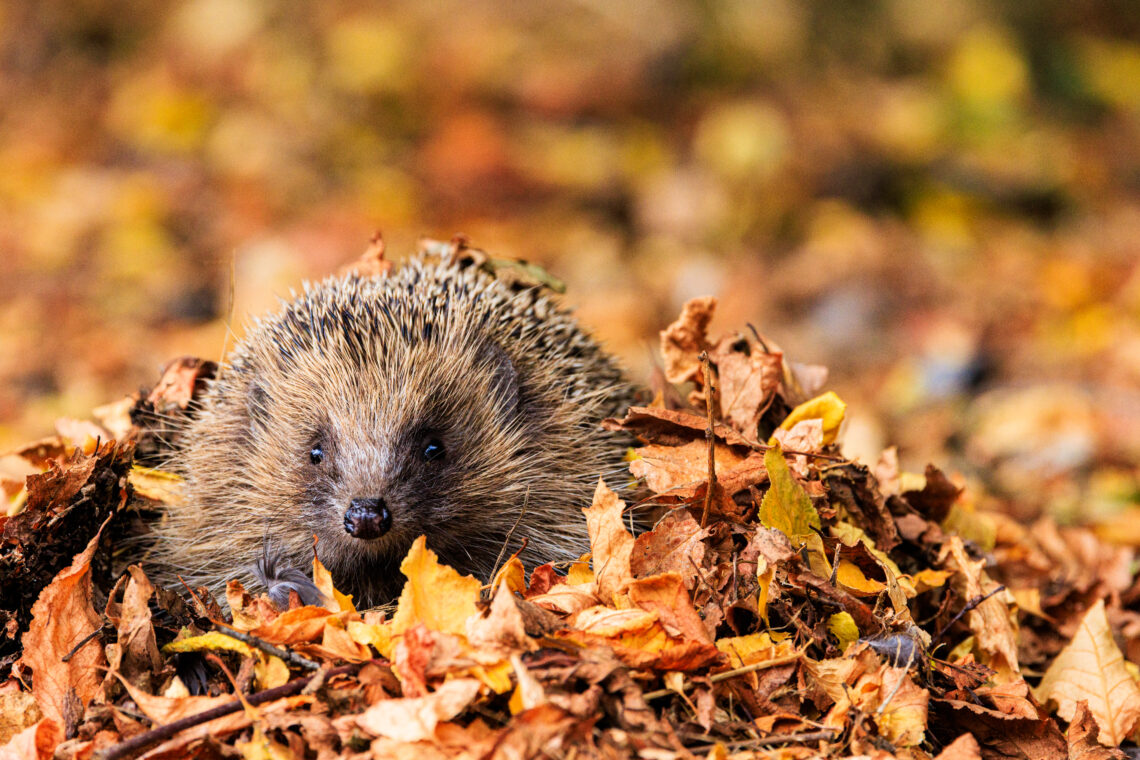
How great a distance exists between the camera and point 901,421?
9523mm

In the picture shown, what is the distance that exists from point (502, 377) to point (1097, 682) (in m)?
2.81

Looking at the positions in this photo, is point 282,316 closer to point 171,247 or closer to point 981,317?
point 171,247

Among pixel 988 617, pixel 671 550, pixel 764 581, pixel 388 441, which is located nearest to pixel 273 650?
pixel 388 441

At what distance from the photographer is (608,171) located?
13.7 m

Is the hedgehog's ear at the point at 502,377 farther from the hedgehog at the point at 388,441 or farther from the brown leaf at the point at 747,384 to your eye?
the brown leaf at the point at 747,384

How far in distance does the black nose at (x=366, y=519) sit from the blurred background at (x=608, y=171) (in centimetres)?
656

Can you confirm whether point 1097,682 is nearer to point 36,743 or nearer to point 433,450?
point 433,450

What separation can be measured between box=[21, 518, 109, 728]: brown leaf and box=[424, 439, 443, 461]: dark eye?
1.37m

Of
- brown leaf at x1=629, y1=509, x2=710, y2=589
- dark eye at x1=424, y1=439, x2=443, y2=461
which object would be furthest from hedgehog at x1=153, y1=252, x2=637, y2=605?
brown leaf at x1=629, y1=509, x2=710, y2=589

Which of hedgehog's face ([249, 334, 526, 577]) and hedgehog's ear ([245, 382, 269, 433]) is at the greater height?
hedgehog's ear ([245, 382, 269, 433])

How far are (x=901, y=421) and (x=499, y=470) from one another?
18.2ft

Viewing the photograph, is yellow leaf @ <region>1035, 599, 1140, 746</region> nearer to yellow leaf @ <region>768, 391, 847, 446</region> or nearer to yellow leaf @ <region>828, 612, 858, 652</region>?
yellow leaf @ <region>828, 612, 858, 652</region>

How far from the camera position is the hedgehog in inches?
183

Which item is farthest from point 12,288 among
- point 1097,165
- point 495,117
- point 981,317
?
point 1097,165
